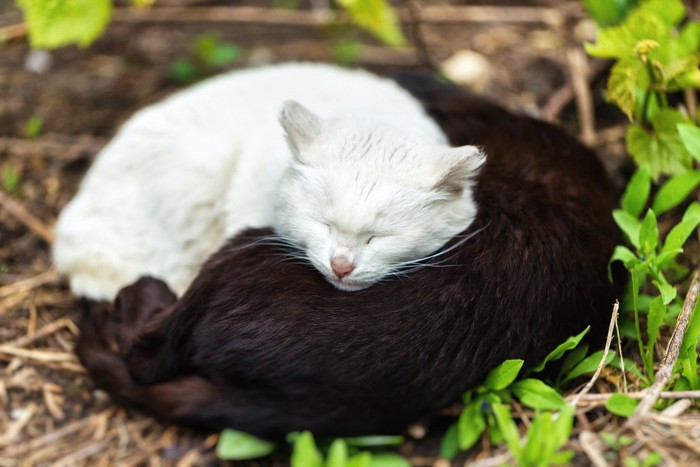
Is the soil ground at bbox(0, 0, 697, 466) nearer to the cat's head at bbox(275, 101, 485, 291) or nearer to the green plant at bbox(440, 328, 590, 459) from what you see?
the green plant at bbox(440, 328, 590, 459)

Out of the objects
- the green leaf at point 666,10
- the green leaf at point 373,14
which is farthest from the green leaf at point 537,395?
the green leaf at point 373,14

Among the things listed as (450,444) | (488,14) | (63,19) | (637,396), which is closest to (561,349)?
(637,396)

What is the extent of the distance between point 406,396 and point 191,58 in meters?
3.23

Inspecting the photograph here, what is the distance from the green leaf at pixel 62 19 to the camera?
3385 mm

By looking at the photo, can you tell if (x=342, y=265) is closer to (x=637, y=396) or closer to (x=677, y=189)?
(x=637, y=396)

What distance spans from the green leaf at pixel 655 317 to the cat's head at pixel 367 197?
719 mm

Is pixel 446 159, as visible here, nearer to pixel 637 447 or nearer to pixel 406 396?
pixel 406 396

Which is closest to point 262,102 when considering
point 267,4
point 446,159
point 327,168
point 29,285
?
point 327,168

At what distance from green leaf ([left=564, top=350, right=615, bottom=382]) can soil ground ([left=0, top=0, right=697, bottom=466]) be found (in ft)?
1.50

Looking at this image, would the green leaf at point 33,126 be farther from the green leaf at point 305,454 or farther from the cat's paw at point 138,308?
the green leaf at point 305,454

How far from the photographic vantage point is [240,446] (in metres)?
2.59

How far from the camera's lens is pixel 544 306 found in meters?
2.61

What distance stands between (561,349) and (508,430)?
1.38 feet

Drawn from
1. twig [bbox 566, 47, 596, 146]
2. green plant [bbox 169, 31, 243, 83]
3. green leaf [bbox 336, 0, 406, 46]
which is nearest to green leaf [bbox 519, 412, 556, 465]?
twig [bbox 566, 47, 596, 146]
